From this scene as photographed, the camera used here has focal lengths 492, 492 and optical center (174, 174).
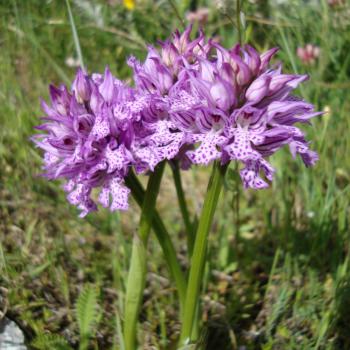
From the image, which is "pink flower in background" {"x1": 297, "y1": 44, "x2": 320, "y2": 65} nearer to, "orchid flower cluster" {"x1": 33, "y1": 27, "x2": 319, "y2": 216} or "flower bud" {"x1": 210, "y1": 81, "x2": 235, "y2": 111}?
"orchid flower cluster" {"x1": 33, "y1": 27, "x2": 319, "y2": 216}

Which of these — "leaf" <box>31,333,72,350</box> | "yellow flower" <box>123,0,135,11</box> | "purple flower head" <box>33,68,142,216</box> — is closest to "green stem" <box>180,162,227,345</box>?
"purple flower head" <box>33,68,142,216</box>

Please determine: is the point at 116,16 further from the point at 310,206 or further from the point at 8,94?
the point at 310,206

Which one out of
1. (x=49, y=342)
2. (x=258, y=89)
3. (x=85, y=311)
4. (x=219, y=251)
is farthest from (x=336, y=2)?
(x=49, y=342)

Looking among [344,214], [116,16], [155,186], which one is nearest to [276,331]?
[344,214]

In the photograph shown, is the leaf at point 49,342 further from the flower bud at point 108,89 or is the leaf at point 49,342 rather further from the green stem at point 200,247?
the flower bud at point 108,89

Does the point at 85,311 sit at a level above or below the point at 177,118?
below

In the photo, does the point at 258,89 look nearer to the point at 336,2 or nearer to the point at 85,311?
the point at 85,311
